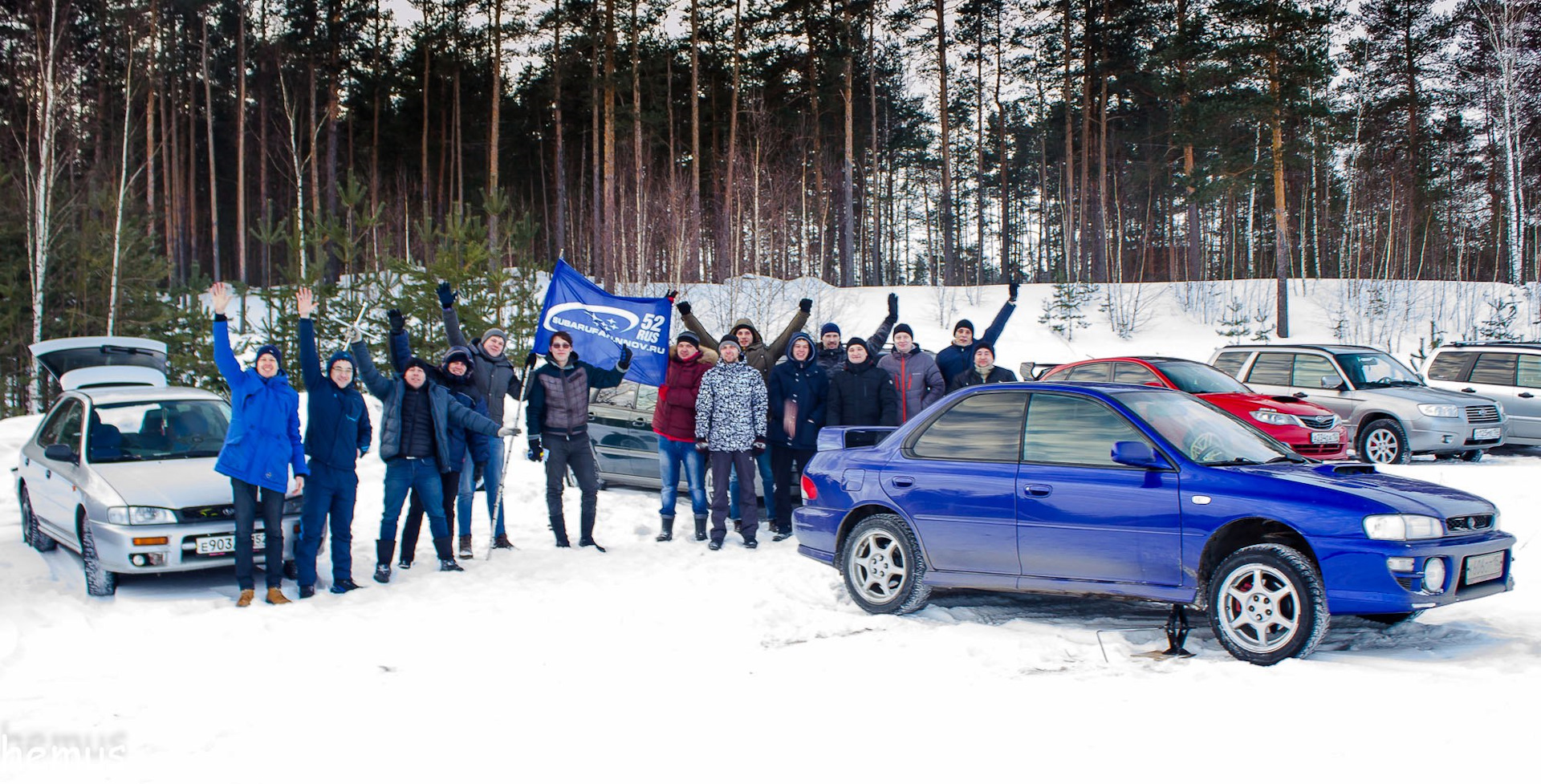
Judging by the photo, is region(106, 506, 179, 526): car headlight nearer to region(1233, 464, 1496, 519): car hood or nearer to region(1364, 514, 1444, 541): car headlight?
region(1233, 464, 1496, 519): car hood

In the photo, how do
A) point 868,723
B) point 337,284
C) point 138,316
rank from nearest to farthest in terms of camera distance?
1. point 868,723
2. point 337,284
3. point 138,316

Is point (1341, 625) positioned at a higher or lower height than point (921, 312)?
lower

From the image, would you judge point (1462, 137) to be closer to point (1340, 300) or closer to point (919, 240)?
point (1340, 300)

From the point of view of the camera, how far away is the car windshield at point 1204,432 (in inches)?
229

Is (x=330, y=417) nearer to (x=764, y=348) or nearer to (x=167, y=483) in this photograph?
(x=167, y=483)

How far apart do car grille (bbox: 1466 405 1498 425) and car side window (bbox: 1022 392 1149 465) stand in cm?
987

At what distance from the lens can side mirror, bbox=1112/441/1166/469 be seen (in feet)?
18.5

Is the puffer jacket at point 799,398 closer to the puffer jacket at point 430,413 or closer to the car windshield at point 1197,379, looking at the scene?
the puffer jacket at point 430,413

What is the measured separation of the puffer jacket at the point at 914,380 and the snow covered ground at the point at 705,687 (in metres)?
2.33

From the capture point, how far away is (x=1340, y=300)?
32500mm

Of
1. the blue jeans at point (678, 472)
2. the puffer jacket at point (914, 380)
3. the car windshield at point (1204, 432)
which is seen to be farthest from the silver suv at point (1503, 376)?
the blue jeans at point (678, 472)

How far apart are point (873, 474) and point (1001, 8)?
35919 mm

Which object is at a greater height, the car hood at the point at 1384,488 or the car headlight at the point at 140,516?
the car hood at the point at 1384,488

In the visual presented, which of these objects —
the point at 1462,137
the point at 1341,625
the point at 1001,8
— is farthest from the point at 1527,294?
the point at 1341,625
